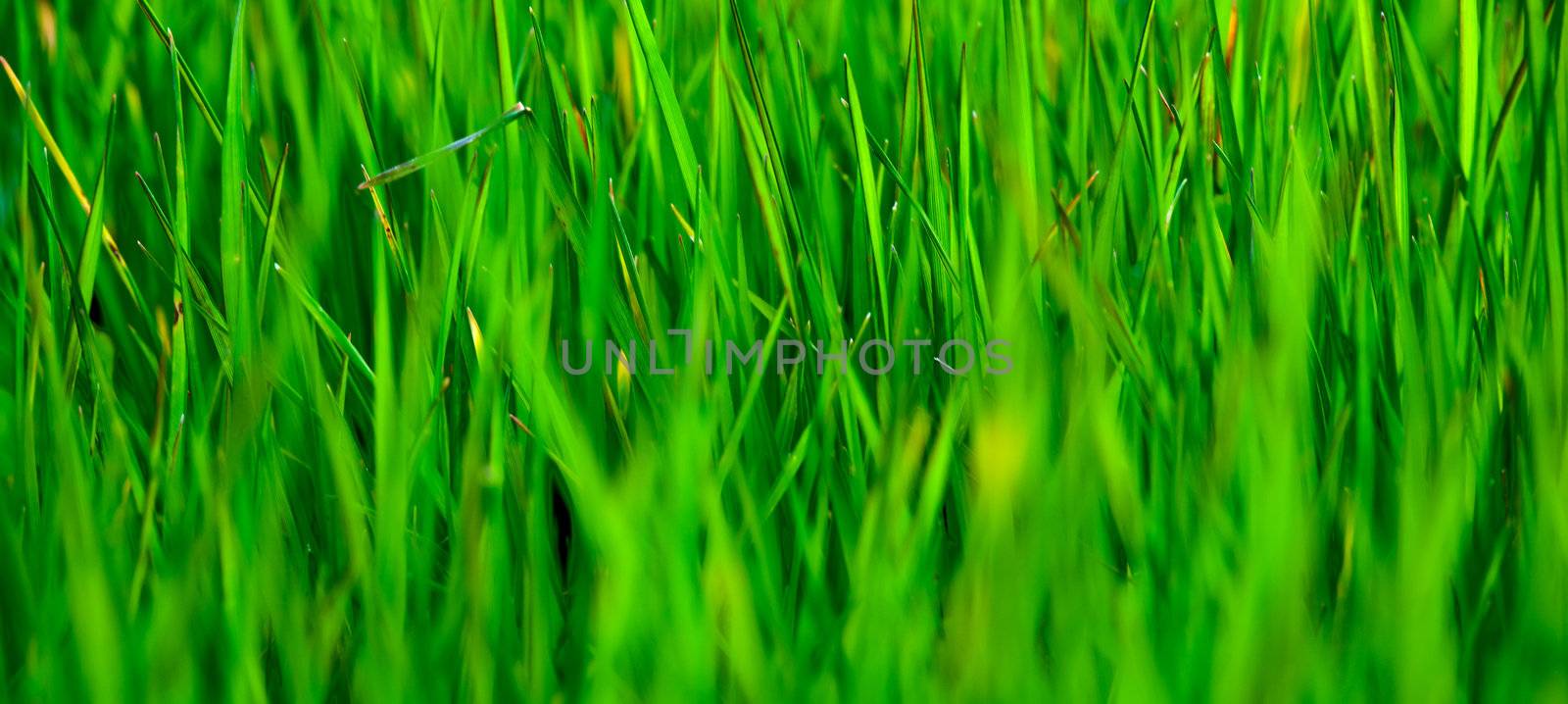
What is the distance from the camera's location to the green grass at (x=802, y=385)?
613 mm

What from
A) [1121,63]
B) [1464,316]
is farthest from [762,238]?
[1464,316]

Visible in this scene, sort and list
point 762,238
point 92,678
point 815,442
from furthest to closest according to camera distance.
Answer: point 762,238 < point 815,442 < point 92,678

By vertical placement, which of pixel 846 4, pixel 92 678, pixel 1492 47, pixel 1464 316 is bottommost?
pixel 92 678

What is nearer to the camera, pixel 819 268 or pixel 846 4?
pixel 819 268

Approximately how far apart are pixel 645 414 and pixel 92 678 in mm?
308

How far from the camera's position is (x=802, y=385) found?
2.53ft

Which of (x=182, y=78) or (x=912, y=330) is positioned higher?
(x=182, y=78)

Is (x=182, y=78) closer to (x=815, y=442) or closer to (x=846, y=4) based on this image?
(x=846, y=4)

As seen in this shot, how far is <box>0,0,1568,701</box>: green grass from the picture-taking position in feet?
2.01

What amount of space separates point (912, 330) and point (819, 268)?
0.07 meters

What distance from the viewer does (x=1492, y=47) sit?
93 cm

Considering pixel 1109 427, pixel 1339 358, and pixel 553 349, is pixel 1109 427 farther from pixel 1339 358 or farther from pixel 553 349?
pixel 553 349

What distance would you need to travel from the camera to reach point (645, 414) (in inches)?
30.4

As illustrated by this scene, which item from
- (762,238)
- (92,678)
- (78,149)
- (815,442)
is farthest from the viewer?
(78,149)
